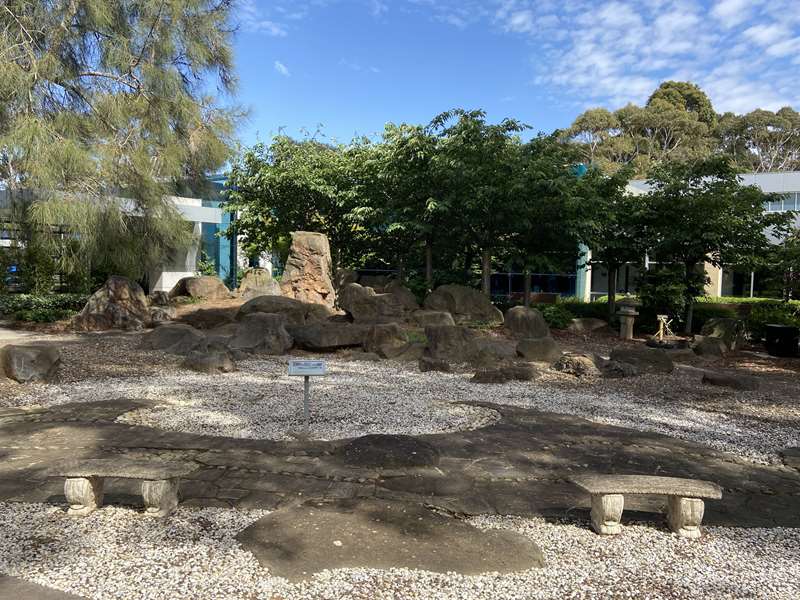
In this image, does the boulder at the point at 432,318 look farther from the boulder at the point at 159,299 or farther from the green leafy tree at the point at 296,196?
the boulder at the point at 159,299

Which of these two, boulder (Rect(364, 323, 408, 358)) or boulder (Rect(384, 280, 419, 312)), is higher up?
boulder (Rect(384, 280, 419, 312))

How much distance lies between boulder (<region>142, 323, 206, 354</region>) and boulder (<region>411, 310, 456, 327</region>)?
4776 mm

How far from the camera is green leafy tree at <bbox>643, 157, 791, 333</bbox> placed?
1385 centimetres

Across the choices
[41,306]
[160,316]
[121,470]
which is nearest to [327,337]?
[160,316]

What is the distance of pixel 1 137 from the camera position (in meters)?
10.1

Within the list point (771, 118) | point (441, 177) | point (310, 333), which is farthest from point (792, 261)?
point (771, 118)

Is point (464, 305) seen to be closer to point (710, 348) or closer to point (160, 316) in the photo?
point (710, 348)

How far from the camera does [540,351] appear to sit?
10.0 metres

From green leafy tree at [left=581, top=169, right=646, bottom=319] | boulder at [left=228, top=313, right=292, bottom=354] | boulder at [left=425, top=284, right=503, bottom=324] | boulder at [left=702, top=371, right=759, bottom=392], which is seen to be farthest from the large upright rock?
boulder at [left=702, top=371, right=759, bottom=392]

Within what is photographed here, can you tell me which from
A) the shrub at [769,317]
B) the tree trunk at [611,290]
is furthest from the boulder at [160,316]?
the shrub at [769,317]

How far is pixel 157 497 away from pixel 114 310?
10662mm

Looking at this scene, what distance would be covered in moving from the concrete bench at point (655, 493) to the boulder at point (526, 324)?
9589 mm

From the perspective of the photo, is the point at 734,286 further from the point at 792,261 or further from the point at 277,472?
the point at 277,472

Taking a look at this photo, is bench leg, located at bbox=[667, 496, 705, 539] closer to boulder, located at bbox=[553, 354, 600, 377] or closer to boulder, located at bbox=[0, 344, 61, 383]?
boulder, located at bbox=[553, 354, 600, 377]
